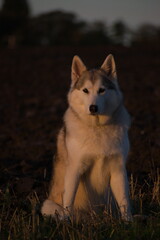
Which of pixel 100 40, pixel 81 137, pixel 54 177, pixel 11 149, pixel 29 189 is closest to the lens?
pixel 81 137

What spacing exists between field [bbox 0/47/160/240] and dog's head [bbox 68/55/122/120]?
3.32 feet

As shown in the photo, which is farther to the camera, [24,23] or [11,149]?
[24,23]

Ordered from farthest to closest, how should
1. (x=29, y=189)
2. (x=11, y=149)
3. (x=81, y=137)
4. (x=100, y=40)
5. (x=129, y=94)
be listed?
(x=100, y=40)
(x=129, y=94)
(x=11, y=149)
(x=29, y=189)
(x=81, y=137)

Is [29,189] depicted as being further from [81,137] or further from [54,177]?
[81,137]

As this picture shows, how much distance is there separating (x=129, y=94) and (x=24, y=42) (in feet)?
56.1

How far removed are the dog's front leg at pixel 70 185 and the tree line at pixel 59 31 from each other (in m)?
23.1

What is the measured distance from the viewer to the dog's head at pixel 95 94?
5.07m

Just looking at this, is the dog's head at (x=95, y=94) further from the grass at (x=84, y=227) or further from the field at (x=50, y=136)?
the grass at (x=84, y=227)

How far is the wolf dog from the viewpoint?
16.7ft

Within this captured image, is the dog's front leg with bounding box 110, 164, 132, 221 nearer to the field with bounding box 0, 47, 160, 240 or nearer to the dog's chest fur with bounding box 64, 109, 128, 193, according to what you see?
the dog's chest fur with bounding box 64, 109, 128, 193

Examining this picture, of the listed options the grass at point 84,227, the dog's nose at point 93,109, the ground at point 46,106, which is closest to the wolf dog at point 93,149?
the dog's nose at point 93,109

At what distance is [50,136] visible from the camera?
9164 millimetres

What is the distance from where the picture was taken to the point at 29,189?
6.25 metres

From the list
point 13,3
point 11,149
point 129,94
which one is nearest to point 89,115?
point 11,149
